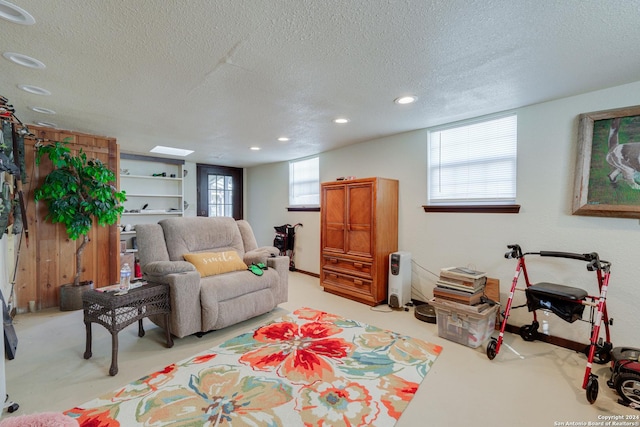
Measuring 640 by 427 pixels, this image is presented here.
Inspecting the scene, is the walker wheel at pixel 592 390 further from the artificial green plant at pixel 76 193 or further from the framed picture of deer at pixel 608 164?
the artificial green plant at pixel 76 193

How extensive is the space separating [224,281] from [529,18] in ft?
9.91

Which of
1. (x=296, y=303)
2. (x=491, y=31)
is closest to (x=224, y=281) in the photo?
(x=296, y=303)

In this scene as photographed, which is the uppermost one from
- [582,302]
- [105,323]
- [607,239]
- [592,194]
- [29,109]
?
[29,109]

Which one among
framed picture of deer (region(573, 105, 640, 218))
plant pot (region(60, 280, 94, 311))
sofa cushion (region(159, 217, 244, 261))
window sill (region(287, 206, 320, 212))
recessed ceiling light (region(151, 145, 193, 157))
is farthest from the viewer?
window sill (region(287, 206, 320, 212))

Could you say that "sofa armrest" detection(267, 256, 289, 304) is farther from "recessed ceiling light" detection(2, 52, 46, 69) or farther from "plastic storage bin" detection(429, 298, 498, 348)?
"recessed ceiling light" detection(2, 52, 46, 69)

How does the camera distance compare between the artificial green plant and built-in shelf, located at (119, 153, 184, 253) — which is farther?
built-in shelf, located at (119, 153, 184, 253)

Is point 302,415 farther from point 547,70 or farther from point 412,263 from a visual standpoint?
point 547,70

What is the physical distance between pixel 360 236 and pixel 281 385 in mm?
2166

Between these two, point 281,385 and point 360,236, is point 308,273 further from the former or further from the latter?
point 281,385

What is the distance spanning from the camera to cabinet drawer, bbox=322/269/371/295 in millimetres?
3689

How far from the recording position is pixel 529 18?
1483 mm

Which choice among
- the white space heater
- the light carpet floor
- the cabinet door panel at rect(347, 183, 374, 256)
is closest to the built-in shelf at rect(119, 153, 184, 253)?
the light carpet floor

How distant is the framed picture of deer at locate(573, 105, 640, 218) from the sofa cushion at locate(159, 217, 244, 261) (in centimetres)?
360

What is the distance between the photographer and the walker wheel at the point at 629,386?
176 cm
